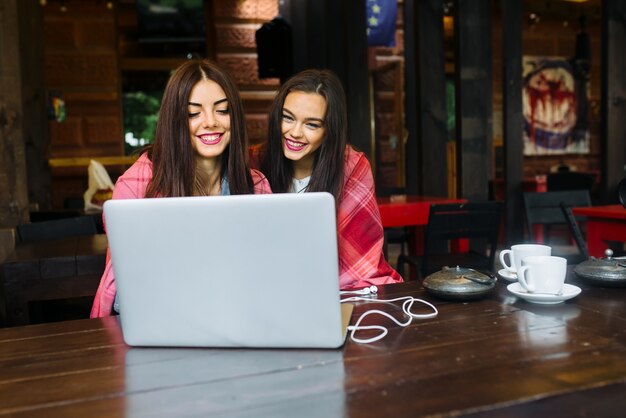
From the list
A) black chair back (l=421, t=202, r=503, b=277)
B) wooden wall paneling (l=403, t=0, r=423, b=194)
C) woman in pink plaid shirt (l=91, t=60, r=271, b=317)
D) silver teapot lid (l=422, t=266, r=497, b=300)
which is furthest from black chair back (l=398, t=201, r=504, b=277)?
wooden wall paneling (l=403, t=0, r=423, b=194)

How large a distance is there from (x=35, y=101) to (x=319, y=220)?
4377mm

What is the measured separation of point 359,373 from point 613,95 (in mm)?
4203

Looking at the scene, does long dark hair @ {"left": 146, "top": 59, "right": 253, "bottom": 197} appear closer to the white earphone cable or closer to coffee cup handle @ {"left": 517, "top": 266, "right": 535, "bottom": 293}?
the white earphone cable

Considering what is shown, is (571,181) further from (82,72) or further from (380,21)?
(82,72)

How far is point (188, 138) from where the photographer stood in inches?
61.0

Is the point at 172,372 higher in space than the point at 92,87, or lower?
lower

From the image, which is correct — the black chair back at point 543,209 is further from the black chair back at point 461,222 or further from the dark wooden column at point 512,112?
the dark wooden column at point 512,112

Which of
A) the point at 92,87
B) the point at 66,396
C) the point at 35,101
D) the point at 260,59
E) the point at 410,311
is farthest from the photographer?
the point at 92,87

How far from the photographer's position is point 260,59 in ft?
19.2

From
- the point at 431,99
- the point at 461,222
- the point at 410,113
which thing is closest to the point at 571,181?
the point at 410,113

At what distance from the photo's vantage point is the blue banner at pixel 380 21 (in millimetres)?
6355

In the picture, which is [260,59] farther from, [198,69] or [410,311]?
[410,311]

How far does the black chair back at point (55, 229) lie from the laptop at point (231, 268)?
1.86 m

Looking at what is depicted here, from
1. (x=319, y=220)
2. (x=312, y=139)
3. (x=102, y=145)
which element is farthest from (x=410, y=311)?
(x=102, y=145)
